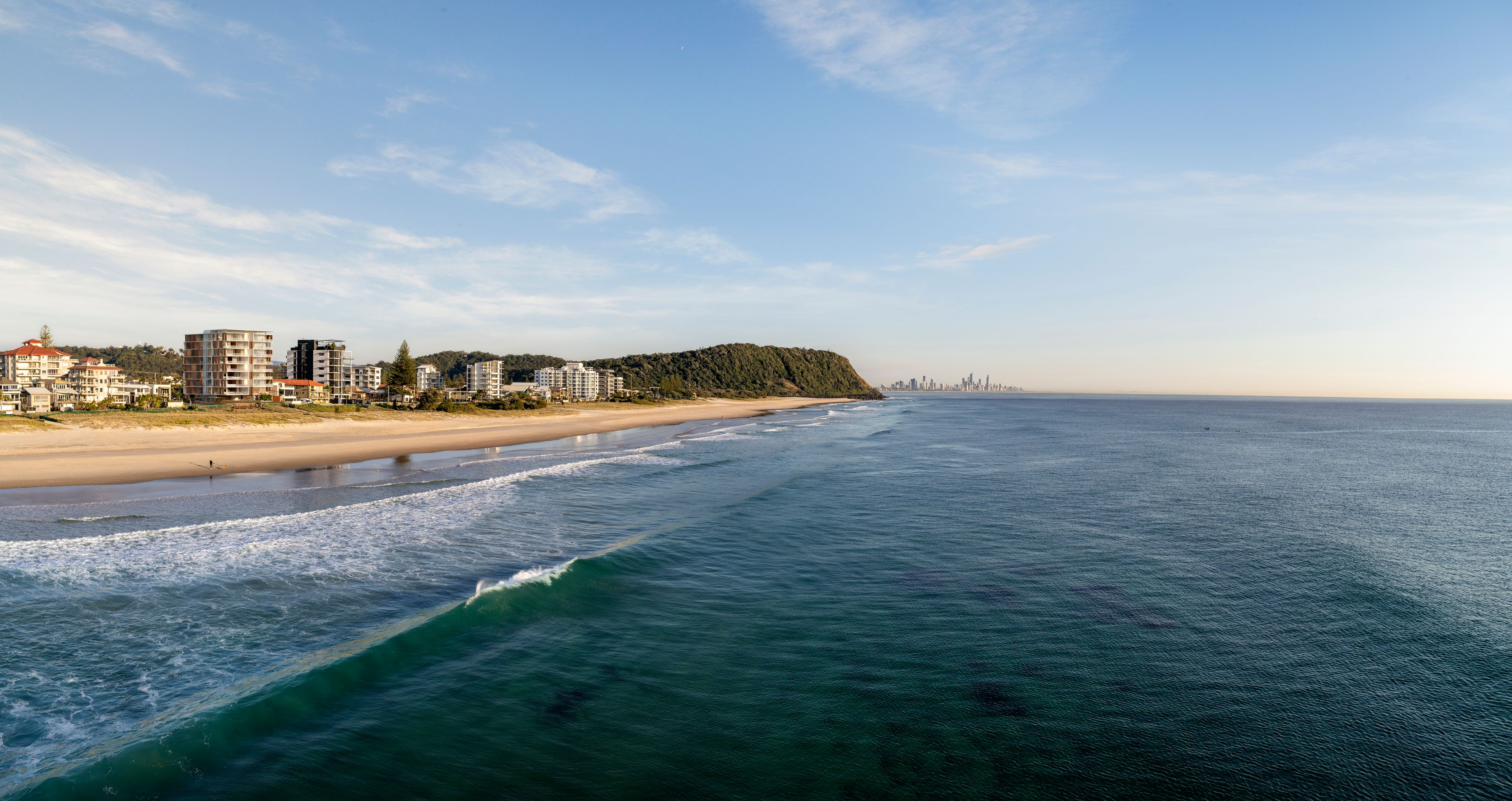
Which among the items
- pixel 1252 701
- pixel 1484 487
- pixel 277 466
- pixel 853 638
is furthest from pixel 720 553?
pixel 1484 487

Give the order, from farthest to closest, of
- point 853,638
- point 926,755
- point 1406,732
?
1. point 853,638
2. point 1406,732
3. point 926,755

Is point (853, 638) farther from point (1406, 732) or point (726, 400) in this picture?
point (726, 400)

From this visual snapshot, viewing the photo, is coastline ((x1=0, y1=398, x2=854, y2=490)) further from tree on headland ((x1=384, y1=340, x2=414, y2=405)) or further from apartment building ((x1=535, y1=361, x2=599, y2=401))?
apartment building ((x1=535, y1=361, x2=599, y2=401))

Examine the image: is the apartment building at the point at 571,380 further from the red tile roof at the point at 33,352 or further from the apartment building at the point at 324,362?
the red tile roof at the point at 33,352

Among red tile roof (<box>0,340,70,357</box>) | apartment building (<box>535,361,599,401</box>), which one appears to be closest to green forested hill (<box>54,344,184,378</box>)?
red tile roof (<box>0,340,70,357</box>)

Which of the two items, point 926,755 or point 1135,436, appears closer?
point 926,755

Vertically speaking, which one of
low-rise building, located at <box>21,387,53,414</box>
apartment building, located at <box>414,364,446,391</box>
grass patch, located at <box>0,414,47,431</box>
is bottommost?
grass patch, located at <box>0,414,47,431</box>
